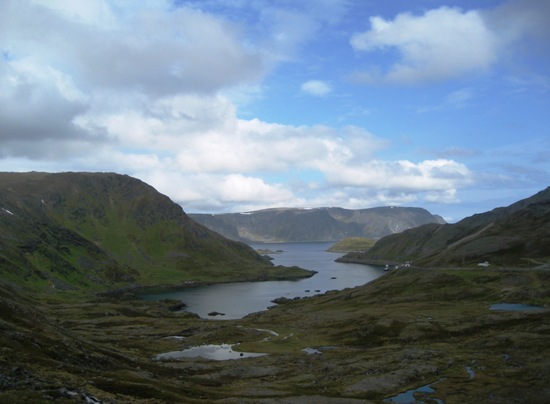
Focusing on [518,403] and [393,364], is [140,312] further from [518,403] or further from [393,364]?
[518,403]

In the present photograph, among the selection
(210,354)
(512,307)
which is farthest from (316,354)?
(512,307)

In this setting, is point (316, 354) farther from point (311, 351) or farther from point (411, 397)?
point (411, 397)

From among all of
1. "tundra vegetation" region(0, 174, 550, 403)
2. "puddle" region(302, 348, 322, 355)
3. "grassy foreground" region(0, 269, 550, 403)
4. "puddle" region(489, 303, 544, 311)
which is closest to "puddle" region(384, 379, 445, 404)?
"tundra vegetation" region(0, 174, 550, 403)

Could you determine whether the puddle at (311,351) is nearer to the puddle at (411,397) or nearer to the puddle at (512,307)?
the puddle at (411,397)

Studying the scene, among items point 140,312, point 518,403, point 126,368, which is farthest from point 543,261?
point 126,368

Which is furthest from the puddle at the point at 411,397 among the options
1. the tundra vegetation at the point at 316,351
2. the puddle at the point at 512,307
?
the puddle at the point at 512,307

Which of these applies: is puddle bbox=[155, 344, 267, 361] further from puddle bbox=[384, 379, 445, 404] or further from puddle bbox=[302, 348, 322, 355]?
puddle bbox=[384, 379, 445, 404]
